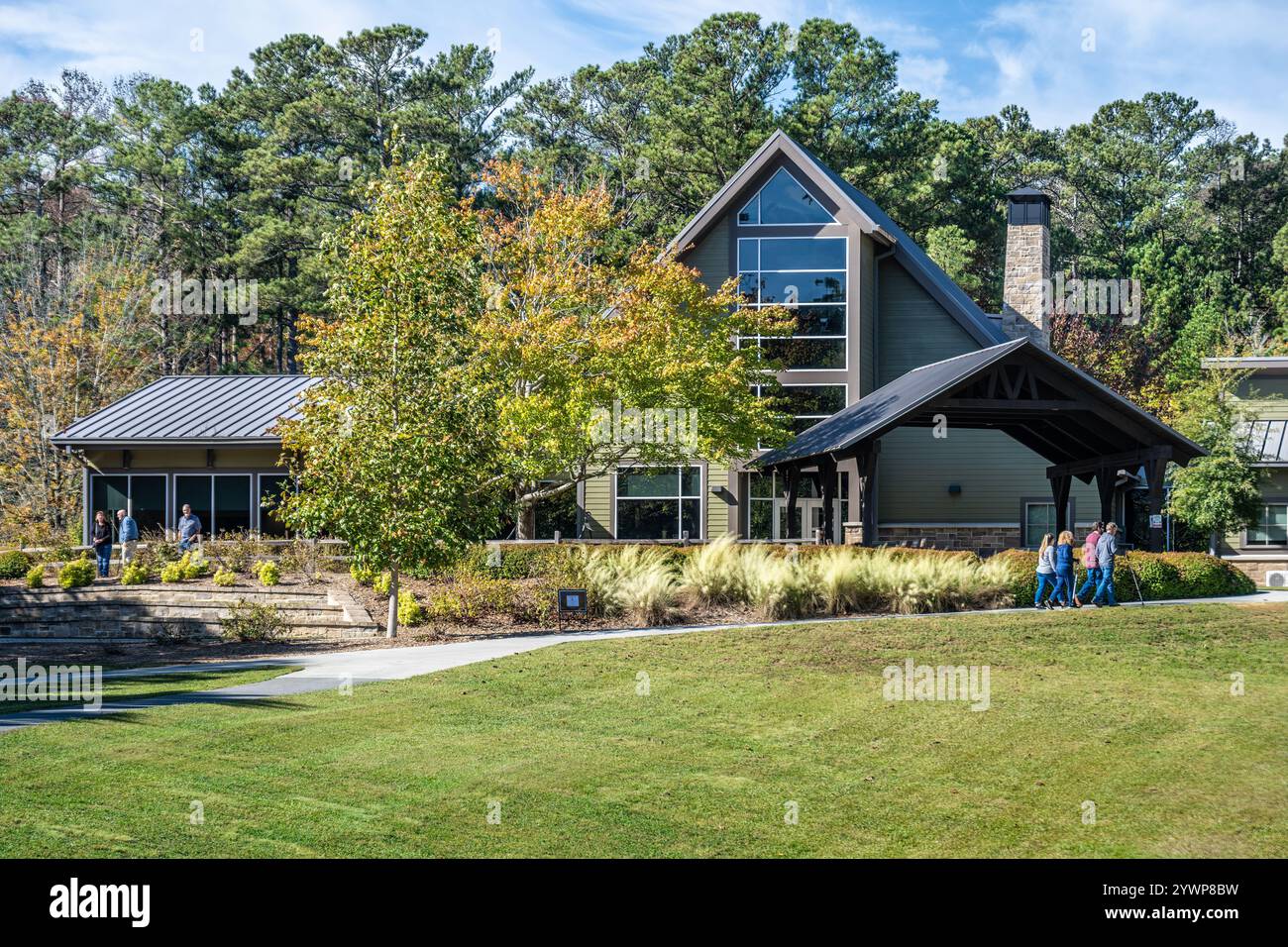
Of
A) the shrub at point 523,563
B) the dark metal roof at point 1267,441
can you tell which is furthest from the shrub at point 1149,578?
the dark metal roof at point 1267,441

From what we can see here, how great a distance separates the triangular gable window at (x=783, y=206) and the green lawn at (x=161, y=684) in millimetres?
21234

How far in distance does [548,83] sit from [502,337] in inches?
Answer: 1454

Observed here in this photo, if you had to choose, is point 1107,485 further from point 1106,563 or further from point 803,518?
point 803,518

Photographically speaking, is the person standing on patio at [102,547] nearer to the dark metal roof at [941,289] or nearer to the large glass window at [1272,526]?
the dark metal roof at [941,289]

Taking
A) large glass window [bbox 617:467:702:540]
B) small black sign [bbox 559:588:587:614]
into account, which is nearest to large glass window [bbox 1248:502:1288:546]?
large glass window [bbox 617:467:702:540]

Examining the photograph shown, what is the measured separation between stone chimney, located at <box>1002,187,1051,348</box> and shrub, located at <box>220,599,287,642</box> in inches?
895

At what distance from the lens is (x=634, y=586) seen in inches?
797

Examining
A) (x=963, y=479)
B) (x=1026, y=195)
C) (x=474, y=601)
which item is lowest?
(x=474, y=601)

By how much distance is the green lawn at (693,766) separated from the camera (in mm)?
7773

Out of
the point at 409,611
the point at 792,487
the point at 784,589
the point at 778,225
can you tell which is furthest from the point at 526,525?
the point at 784,589

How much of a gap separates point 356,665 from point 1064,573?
12083 mm

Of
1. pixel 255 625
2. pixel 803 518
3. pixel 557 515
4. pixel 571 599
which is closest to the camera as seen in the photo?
pixel 571 599
